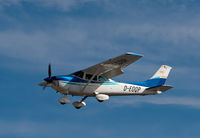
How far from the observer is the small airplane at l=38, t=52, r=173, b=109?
26141mm

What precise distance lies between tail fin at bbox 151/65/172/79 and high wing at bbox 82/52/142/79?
4.55m

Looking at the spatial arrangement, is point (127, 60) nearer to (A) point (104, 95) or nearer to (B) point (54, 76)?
(A) point (104, 95)

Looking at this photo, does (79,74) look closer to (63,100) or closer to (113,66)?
(63,100)

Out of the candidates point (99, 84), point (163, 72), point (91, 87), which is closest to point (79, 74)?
point (91, 87)

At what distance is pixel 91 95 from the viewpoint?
27.2m

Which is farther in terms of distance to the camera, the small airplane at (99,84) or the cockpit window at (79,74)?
the cockpit window at (79,74)

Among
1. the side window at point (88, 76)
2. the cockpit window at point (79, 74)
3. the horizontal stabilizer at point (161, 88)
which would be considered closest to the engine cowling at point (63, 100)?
the cockpit window at point (79, 74)

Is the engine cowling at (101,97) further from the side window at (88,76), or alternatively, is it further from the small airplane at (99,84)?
the side window at (88,76)

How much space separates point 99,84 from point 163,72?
20.4 ft

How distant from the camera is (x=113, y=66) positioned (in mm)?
26469

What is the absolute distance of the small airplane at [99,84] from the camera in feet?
85.8

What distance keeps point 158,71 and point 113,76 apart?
16.1 ft

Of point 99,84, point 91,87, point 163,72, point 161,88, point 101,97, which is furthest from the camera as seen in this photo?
point 163,72

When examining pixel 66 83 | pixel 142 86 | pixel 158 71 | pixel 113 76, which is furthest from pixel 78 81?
pixel 158 71
